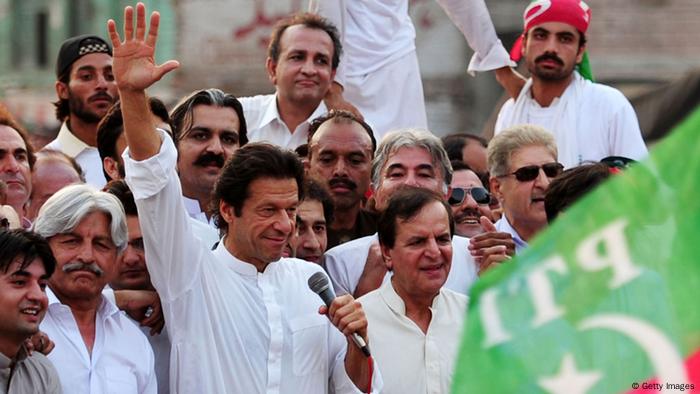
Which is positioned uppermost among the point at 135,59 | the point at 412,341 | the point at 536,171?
the point at 135,59

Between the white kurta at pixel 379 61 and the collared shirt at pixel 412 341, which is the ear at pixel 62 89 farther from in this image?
the collared shirt at pixel 412 341

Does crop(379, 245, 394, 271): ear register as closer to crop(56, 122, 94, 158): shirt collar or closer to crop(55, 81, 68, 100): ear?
crop(56, 122, 94, 158): shirt collar

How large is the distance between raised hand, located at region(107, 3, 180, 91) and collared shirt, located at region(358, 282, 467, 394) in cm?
131

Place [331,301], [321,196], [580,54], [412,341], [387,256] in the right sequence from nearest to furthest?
[331,301]
[412,341]
[387,256]
[321,196]
[580,54]

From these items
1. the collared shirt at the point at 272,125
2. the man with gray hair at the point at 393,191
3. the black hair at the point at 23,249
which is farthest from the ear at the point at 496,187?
the black hair at the point at 23,249

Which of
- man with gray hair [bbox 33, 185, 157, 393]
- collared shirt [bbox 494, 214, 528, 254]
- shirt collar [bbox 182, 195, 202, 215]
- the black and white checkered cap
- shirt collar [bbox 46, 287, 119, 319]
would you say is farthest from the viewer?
the black and white checkered cap

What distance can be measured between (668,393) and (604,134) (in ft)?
19.3

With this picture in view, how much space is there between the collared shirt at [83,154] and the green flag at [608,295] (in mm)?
5233

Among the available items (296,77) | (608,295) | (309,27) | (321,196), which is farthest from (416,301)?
(608,295)

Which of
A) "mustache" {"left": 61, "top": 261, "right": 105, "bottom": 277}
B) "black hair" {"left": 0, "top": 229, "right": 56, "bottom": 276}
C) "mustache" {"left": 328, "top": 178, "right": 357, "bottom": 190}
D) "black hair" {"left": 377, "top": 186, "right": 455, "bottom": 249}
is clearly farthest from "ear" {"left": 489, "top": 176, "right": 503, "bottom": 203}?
"black hair" {"left": 0, "top": 229, "right": 56, "bottom": 276}

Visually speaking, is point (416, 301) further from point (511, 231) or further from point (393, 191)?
point (511, 231)

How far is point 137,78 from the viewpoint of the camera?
19.5 feet

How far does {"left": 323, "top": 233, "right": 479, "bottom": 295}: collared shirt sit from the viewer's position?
7.15 meters

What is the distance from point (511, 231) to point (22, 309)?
2.85 meters
